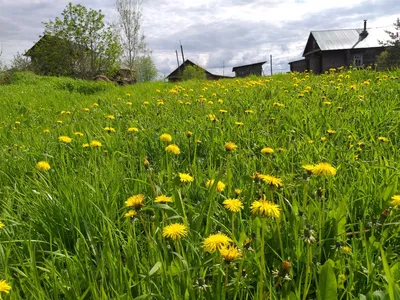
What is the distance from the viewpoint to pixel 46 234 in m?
1.29

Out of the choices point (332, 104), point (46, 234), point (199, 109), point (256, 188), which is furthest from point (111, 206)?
point (332, 104)

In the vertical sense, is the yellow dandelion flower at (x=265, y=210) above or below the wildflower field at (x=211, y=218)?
above

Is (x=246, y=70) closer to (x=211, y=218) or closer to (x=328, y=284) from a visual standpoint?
(x=211, y=218)

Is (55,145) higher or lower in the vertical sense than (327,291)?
higher

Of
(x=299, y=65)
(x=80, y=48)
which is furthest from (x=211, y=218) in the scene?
(x=299, y=65)

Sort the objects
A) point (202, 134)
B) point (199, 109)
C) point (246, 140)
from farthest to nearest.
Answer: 1. point (199, 109)
2. point (202, 134)
3. point (246, 140)

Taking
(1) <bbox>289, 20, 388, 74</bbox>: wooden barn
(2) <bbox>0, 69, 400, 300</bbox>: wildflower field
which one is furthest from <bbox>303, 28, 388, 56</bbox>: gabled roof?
(2) <bbox>0, 69, 400, 300</bbox>: wildflower field

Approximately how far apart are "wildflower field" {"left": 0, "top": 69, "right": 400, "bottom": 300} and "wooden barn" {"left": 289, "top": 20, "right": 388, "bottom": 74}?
33.3m

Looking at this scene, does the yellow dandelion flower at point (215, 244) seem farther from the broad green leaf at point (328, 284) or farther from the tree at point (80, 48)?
the tree at point (80, 48)

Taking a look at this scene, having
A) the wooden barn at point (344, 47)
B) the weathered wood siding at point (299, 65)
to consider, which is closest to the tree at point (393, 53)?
the wooden barn at point (344, 47)

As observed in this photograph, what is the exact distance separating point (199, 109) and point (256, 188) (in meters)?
2.24

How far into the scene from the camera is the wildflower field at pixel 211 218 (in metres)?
0.88

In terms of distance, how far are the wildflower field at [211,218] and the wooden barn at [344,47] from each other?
109 ft

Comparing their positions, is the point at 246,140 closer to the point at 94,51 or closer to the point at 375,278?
the point at 375,278
